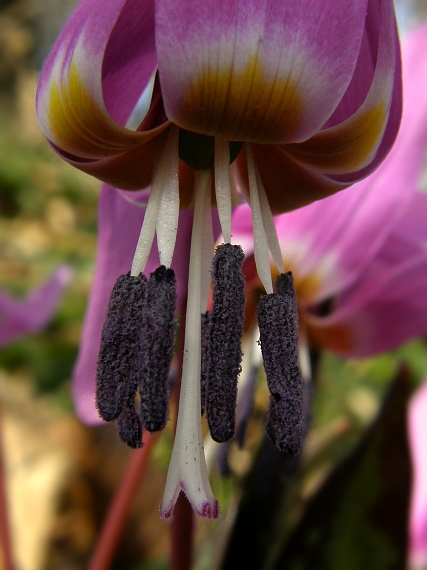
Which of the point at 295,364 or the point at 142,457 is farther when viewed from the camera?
the point at 142,457

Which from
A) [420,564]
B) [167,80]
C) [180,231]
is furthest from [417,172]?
[420,564]

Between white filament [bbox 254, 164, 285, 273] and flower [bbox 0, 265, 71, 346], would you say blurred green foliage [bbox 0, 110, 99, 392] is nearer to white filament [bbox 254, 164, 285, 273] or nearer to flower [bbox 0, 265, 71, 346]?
flower [bbox 0, 265, 71, 346]

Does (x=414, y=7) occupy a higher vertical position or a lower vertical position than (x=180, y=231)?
higher

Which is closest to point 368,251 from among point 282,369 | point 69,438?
point 282,369

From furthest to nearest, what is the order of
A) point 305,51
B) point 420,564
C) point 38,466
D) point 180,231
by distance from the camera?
point 38,466 → point 420,564 → point 180,231 → point 305,51

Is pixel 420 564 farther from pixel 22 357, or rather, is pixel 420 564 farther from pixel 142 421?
pixel 22 357

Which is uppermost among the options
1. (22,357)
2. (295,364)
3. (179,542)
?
(22,357)

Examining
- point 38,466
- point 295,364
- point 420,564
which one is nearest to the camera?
point 295,364

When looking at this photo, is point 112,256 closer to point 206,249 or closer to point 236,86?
point 206,249
